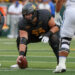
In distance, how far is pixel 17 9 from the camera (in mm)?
18484

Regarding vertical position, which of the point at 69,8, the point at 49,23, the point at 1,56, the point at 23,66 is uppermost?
the point at 69,8

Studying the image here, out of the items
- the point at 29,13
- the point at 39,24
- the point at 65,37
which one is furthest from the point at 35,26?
the point at 65,37

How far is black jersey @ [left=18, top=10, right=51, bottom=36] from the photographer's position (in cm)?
786

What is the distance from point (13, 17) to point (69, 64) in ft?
34.7

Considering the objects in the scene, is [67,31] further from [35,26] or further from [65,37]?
[35,26]

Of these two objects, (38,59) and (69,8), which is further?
(38,59)

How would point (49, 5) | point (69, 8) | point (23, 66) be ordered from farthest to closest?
point (49, 5), point (23, 66), point (69, 8)

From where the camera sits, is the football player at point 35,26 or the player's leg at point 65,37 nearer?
the player's leg at point 65,37

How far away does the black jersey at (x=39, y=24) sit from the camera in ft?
25.8

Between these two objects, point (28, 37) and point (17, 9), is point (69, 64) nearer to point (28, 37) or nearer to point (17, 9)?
point (28, 37)

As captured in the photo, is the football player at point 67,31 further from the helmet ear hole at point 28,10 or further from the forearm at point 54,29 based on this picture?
the helmet ear hole at point 28,10

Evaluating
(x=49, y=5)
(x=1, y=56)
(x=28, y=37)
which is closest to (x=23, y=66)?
(x=28, y=37)

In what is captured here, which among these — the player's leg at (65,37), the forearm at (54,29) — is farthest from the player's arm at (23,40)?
the player's leg at (65,37)

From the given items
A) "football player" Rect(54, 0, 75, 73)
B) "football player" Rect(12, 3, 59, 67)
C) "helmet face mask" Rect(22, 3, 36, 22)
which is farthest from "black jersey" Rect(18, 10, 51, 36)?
"football player" Rect(54, 0, 75, 73)
